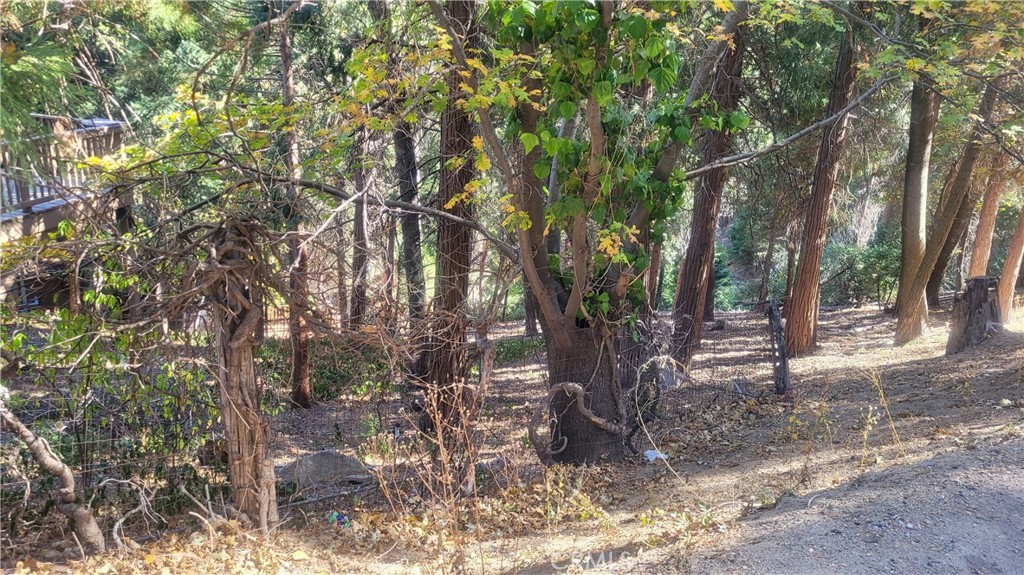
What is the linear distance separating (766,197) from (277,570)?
13453 millimetres

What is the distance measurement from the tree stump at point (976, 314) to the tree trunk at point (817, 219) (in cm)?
244

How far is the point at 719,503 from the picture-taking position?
19.3 ft

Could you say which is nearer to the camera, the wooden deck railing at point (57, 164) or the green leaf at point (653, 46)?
the green leaf at point (653, 46)

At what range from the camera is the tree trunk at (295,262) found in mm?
5348

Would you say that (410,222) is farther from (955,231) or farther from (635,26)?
(955,231)

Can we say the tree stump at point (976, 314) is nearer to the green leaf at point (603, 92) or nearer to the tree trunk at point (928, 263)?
the tree trunk at point (928, 263)

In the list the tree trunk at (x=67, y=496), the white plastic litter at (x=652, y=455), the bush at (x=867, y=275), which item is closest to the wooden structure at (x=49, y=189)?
the tree trunk at (x=67, y=496)

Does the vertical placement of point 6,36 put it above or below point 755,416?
above

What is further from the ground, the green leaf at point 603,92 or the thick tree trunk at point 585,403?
the green leaf at point 603,92

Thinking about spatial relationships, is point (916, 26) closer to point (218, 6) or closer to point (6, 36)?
point (218, 6)

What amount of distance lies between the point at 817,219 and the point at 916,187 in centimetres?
176

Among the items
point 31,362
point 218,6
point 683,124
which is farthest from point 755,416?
point 218,6

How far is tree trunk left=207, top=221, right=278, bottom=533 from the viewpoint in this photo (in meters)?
5.14

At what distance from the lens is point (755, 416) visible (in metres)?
9.33
